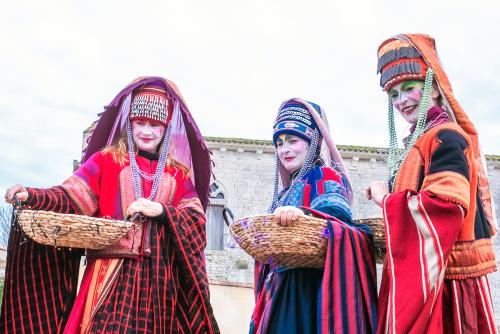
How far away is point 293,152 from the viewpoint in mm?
4297

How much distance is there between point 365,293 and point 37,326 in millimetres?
2014

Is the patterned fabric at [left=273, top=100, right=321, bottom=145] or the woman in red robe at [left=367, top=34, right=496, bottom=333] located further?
the patterned fabric at [left=273, top=100, right=321, bottom=145]

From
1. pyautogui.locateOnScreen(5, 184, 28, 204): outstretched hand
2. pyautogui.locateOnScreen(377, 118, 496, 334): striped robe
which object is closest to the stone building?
pyautogui.locateOnScreen(5, 184, 28, 204): outstretched hand

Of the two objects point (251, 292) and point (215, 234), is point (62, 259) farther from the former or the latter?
point (215, 234)

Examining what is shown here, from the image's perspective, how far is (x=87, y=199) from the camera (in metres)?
4.20

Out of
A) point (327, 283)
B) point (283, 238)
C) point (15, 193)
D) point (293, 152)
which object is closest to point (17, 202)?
point (15, 193)

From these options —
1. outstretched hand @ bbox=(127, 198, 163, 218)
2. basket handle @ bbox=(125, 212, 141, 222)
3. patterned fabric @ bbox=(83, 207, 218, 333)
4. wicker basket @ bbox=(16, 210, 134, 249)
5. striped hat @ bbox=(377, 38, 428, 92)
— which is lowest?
patterned fabric @ bbox=(83, 207, 218, 333)

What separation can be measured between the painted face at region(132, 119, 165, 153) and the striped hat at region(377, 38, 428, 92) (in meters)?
1.57

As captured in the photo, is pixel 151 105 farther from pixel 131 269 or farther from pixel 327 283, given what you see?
pixel 327 283

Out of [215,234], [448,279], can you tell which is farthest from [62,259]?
[215,234]

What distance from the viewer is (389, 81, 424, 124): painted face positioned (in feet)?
12.2

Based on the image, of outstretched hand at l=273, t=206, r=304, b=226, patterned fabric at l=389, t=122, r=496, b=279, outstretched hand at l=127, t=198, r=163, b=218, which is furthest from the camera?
outstretched hand at l=127, t=198, r=163, b=218

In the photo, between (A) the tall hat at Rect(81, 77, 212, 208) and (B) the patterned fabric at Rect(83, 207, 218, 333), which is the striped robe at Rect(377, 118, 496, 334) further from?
(A) the tall hat at Rect(81, 77, 212, 208)

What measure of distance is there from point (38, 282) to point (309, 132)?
2011 mm
